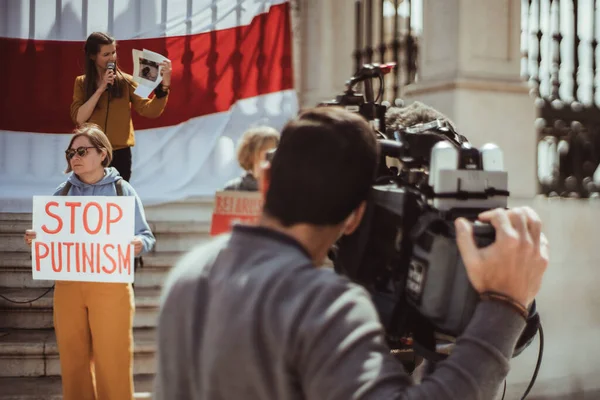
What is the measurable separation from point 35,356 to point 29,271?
0.72 meters

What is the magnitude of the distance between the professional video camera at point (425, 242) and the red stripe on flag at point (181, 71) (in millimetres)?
2888

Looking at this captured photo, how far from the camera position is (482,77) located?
4.64m

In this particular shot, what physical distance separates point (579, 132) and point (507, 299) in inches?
192

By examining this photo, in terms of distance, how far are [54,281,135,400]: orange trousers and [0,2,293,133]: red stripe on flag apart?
1.41 meters

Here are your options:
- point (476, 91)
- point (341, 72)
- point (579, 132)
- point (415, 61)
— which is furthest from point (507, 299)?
point (341, 72)

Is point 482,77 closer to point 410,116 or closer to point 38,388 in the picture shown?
point 410,116

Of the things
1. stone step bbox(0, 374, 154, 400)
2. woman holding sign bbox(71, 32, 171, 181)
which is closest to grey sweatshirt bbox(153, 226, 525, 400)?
woman holding sign bbox(71, 32, 171, 181)

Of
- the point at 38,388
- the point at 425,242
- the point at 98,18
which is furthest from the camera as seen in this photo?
the point at 98,18

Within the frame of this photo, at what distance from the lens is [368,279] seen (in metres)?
1.27

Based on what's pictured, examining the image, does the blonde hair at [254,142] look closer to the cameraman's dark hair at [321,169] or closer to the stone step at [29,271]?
the stone step at [29,271]

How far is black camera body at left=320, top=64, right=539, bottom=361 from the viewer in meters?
1.09

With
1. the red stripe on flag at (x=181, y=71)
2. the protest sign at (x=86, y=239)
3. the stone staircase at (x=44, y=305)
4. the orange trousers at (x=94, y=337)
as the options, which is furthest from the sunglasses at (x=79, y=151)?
the stone staircase at (x=44, y=305)

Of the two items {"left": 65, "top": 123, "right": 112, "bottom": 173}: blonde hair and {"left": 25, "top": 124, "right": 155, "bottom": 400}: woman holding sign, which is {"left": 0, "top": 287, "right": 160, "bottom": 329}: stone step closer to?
{"left": 25, "top": 124, "right": 155, "bottom": 400}: woman holding sign

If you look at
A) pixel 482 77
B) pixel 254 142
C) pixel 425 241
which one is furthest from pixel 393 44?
pixel 425 241
